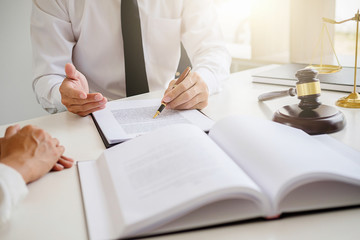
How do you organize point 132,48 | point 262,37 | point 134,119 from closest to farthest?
point 134,119, point 132,48, point 262,37

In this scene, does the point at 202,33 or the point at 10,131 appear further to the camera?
the point at 202,33

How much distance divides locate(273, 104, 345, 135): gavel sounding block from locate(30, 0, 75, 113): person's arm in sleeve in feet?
3.15

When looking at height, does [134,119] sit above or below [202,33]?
below

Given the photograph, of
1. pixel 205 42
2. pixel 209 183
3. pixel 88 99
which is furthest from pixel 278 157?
pixel 205 42

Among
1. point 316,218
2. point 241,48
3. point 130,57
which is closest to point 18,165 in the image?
point 316,218

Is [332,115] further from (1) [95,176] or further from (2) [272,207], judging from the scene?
(1) [95,176]

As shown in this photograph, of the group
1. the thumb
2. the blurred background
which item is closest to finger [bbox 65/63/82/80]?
the thumb

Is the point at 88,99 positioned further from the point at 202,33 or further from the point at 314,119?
the point at 202,33

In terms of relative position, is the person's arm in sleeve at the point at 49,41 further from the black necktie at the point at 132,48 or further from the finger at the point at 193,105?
the finger at the point at 193,105

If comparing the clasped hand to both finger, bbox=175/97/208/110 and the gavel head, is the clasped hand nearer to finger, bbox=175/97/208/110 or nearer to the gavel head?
finger, bbox=175/97/208/110

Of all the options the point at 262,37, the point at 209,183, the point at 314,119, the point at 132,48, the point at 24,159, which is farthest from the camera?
the point at 262,37

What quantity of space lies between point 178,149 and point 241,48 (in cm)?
249

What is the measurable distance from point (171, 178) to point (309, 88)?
485mm

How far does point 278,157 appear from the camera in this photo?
570 millimetres
